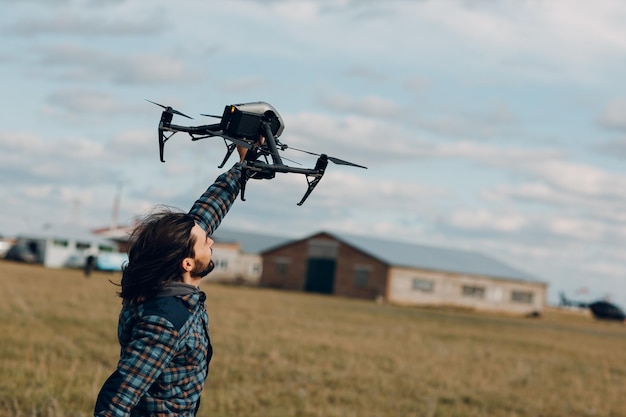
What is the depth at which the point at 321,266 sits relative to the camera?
75.8 meters

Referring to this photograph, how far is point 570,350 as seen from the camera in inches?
1226

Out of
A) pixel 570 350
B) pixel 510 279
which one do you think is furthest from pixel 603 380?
pixel 510 279

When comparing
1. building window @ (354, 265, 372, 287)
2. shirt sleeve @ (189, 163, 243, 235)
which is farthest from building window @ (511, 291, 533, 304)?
shirt sleeve @ (189, 163, 243, 235)

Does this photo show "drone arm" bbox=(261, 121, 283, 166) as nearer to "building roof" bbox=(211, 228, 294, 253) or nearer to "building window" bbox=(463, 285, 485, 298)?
"building window" bbox=(463, 285, 485, 298)

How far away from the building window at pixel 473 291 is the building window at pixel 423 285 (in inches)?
141

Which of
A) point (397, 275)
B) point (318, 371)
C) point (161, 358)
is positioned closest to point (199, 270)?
point (161, 358)

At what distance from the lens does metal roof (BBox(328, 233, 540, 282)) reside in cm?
7182

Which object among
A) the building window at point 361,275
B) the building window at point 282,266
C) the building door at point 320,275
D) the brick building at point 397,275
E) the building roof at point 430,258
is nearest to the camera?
the brick building at point 397,275

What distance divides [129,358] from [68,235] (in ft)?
291

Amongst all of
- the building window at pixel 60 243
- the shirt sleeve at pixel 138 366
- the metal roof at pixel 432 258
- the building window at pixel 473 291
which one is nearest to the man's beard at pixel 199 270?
the shirt sleeve at pixel 138 366

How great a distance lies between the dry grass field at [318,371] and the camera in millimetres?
11797

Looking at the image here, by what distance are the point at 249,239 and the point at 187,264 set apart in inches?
3881

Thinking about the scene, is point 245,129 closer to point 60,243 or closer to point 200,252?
point 200,252

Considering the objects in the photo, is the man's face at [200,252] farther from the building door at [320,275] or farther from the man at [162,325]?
the building door at [320,275]
